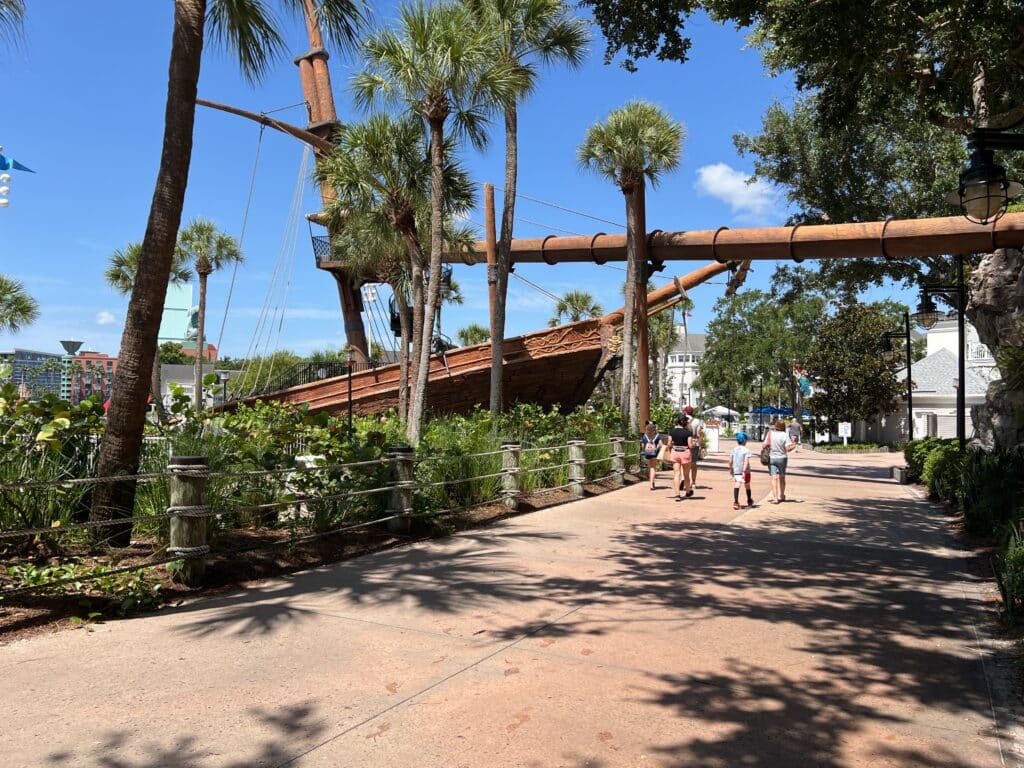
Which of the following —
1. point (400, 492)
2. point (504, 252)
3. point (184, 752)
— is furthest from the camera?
point (504, 252)

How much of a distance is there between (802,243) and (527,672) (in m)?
16.6

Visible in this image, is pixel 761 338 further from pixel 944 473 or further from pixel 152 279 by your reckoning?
pixel 152 279

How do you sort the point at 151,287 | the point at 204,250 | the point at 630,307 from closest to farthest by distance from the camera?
1. the point at 151,287
2. the point at 630,307
3. the point at 204,250

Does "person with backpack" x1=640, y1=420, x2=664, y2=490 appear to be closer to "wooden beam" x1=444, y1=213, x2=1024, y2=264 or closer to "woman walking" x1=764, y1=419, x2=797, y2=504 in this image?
"woman walking" x1=764, y1=419, x2=797, y2=504

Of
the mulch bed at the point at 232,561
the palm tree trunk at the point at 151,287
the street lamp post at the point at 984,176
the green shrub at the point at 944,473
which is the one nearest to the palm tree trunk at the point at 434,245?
the mulch bed at the point at 232,561

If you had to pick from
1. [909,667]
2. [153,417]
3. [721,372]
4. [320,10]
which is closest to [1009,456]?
[909,667]

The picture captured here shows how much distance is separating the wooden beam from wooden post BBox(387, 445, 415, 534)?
38.0 feet

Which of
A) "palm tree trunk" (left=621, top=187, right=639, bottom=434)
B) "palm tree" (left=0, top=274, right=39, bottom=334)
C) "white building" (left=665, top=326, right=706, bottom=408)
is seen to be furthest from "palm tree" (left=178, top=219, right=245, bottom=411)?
"white building" (left=665, top=326, right=706, bottom=408)

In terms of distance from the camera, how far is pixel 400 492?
344 inches

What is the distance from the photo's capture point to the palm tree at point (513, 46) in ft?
56.9

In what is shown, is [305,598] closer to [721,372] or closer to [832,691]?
[832,691]

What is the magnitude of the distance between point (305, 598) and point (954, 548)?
7.92 m

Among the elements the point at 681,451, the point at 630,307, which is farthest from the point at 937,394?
the point at 681,451

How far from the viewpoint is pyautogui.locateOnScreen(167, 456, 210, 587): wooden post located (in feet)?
19.5
